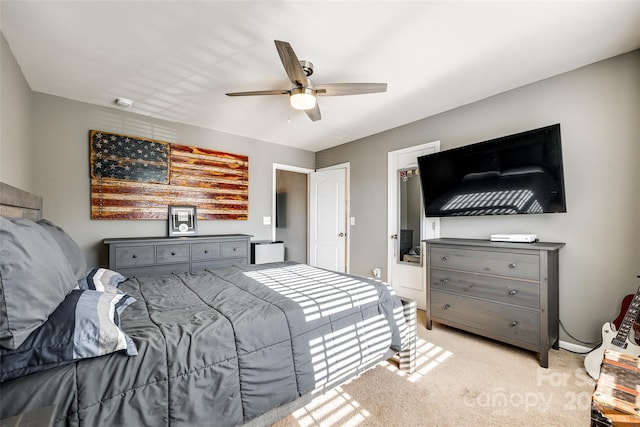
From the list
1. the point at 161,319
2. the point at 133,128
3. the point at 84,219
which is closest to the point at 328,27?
the point at 161,319

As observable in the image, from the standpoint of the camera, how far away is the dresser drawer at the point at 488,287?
2.23m

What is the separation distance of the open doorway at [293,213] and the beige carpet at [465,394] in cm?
338

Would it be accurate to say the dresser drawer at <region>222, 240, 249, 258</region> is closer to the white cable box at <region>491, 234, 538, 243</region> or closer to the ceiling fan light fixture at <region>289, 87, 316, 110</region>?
the ceiling fan light fixture at <region>289, 87, 316, 110</region>

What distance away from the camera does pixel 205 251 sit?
338 cm

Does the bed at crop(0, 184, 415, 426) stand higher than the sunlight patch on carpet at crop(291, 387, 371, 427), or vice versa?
the bed at crop(0, 184, 415, 426)

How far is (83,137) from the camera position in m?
3.00

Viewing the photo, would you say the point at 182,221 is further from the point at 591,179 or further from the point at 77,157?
the point at 591,179

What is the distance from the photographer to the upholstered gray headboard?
1.54 m

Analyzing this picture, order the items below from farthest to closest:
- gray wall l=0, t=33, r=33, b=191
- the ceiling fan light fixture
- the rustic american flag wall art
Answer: the rustic american flag wall art
the ceiling fan light fixture
gray wall l=0, t=33, r=33, b=191

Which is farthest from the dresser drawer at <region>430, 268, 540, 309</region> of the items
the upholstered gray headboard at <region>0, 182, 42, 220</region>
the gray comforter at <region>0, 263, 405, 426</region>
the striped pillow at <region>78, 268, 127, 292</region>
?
the upholstered gray headboard at <region>0, 182, 42, 220</region>

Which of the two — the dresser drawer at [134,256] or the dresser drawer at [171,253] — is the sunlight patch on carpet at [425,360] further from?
the dresser drawer at [134,256]

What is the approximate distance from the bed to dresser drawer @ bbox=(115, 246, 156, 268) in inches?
37.6

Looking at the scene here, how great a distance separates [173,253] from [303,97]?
2373 mm

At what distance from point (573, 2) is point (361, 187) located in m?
2.94
